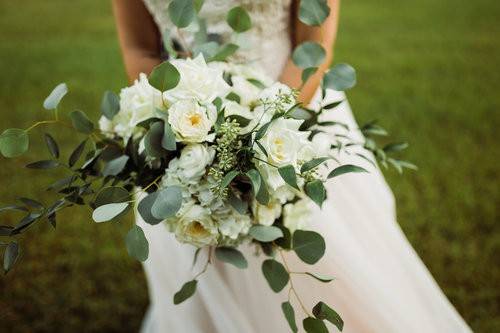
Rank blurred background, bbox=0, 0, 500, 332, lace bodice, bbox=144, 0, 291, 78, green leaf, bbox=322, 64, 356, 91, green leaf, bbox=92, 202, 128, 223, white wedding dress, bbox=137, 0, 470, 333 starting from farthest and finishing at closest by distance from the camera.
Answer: blurred background, bbox=0, 0, 500, 332 → lace bodice, bbox=144, 0, 291, 78 → white wedding dress, bbox=137, 0, 470, 333 → green leaf, bbox=322, 64, 356, 91 → green leaf, bbox=92, 202, 128, 223

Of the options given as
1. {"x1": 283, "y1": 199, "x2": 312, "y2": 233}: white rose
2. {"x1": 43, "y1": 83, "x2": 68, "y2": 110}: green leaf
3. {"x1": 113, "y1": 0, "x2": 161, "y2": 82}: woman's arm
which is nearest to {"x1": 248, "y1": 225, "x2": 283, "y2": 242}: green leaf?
{"x1": 283, "y1": 199, "x2": 312, "y2": 233}: white rose

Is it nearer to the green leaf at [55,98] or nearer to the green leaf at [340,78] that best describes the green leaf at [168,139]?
the green leaf at [55,98]

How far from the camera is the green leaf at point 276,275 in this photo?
127cm

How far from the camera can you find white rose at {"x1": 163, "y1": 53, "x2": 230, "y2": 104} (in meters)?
1.20

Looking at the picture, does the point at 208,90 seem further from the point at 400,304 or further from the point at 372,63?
the point at 372,63

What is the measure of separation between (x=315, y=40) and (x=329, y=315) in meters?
0.90

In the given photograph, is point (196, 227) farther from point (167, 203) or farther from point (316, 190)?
point (316, 190)

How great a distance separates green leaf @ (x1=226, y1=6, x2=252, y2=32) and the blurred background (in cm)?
175

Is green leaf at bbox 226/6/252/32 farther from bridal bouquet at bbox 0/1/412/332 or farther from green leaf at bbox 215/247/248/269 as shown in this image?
green leaf at bbox 215/247/248/269

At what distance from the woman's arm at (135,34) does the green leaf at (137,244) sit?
2.73ft

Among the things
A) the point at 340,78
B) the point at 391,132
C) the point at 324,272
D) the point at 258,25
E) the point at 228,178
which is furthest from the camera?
the point at 391,132

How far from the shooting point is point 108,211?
1097 mm

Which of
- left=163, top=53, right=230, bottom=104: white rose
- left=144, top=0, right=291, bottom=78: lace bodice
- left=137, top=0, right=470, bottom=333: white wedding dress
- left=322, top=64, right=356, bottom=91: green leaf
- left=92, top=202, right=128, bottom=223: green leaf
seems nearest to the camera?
left=92, top=202, right=128, bottom=223: green leaf

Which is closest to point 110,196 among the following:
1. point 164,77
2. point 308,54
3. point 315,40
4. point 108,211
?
point 108,211
